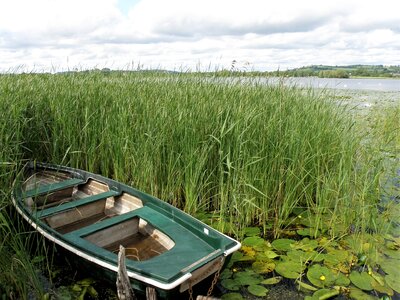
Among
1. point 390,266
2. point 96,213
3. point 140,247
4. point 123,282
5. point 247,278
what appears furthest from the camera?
point 96,213

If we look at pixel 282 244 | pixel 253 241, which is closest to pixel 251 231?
pixel 253 241

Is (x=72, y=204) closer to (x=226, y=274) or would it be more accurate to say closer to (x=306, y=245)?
(x=226, y=274)

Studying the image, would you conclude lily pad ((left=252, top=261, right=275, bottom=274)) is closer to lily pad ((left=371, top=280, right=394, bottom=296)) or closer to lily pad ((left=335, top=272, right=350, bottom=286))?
lily pad ((left=335, top=272, right=350, bottom=286))

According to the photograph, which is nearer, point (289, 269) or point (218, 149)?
point (289, 269)

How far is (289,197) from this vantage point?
11.3 ft

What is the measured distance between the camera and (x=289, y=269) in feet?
9.51

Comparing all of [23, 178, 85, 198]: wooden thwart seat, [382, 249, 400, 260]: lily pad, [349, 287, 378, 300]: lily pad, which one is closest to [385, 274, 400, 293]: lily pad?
[349, 287, 378, 300]: lily pad

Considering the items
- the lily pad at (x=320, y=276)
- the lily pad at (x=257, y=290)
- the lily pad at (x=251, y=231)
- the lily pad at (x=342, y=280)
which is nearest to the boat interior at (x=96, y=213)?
the lily pad at (x=257, y=290)

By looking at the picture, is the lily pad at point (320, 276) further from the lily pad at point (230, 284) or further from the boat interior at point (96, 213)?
the boat interior at point (96, 213)

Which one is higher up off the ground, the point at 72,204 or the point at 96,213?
the point at 72,204

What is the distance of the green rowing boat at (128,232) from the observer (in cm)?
233

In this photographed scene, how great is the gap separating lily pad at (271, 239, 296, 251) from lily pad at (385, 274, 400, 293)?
0.80 m

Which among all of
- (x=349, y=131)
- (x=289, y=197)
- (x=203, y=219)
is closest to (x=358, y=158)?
(x=349, y=131)

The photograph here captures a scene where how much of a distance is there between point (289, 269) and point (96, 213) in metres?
1.95
